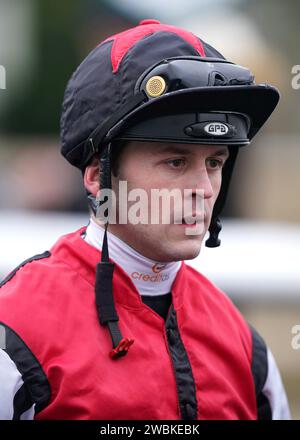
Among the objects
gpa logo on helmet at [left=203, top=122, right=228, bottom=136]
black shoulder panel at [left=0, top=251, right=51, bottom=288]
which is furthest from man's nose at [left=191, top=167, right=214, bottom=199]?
black shoulder panel at [left=0, top=251, right=51, bottom=288]

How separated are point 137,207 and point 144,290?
292mm

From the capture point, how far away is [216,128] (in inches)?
104

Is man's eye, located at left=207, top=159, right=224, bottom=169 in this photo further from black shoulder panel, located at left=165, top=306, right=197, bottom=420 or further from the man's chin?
black shoulder panel, located at left=165, top=306, right=197, bottom=420

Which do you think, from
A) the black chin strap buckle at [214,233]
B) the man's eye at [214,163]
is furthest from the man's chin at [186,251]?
the black chin strap buckle at [214,233]

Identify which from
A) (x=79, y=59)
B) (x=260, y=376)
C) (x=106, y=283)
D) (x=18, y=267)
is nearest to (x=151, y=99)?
(x=106, y=283)

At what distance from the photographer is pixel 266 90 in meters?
2.74

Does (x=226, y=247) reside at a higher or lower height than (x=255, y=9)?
lower

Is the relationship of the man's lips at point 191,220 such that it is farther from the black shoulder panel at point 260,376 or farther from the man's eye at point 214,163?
the black shoulder panel at point 260,376

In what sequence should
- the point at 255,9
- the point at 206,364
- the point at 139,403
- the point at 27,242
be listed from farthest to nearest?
1. the point at 255,9
2. the point at 27,242
3. the point at 206,364
4. the point at 139,403

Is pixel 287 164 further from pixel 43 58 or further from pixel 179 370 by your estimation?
pixel 179 370

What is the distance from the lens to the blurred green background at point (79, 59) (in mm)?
7629

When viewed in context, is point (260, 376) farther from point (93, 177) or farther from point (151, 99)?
point (151, 99)

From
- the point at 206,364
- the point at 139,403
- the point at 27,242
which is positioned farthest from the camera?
the point at 27,242

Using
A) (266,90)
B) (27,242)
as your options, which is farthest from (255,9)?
(266,90)
